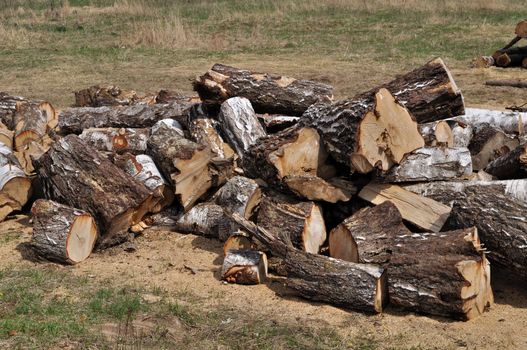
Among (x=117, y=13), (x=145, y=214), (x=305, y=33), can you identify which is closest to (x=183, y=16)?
(x=117, y=13)

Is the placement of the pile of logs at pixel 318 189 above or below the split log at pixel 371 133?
below

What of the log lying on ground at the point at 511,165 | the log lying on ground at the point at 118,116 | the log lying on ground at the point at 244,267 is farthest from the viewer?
the log lying on ground at the point at 118,116

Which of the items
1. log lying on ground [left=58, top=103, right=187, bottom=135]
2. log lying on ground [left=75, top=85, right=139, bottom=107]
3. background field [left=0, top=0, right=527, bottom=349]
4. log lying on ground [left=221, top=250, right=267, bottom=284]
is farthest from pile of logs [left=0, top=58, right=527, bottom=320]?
log lying on ground [left=75, top=85, right=139, bottom=107]

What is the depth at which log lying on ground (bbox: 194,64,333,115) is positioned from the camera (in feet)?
29.6

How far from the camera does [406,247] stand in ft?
20.7

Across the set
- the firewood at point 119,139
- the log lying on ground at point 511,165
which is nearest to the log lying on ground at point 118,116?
the firewood at point 119,139

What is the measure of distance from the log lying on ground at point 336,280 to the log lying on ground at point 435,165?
145 centimetres

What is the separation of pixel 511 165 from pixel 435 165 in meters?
0.80

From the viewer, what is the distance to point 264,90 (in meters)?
9.09

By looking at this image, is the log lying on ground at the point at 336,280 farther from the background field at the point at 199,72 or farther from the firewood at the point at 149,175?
the firewood at the point at 149,175

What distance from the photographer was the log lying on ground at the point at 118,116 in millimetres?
10180

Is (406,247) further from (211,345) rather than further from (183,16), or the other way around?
(183,16)

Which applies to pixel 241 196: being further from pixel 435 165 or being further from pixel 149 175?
pixel 435 165

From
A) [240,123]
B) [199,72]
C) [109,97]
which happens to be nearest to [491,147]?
[240,123]
